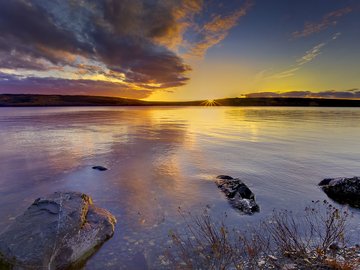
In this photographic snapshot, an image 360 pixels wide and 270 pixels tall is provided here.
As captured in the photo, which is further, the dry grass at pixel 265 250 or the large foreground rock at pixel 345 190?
the large foreground rock at pixel 345 190

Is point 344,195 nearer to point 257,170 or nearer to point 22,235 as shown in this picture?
point 257,170

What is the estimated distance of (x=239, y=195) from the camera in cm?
1053

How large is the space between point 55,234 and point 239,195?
286 inches

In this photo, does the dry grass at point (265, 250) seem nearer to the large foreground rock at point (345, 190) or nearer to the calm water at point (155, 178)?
the calm water at point (155, 178)

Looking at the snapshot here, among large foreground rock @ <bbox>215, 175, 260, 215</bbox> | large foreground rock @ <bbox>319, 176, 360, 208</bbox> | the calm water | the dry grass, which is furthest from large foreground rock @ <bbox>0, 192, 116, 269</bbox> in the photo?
large foreground rock @ <bbox>319, 176, 360, 208</bbox>

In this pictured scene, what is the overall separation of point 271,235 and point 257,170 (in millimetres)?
8034

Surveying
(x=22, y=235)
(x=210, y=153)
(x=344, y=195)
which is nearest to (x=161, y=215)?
(x=22, y=235)

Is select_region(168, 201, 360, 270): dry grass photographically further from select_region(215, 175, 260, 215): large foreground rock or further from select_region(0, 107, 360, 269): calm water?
select_region(215, 175, 260, 215): large foreground rock

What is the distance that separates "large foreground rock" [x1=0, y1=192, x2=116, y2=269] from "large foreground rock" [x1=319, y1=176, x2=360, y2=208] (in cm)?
981

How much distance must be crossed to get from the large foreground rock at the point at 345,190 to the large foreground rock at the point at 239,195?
3876mm

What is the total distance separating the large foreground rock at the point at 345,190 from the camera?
10.4 meters

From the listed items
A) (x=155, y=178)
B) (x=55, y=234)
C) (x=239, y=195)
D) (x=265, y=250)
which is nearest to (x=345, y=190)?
(x=239, y=195)

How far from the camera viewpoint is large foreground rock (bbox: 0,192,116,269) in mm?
6094

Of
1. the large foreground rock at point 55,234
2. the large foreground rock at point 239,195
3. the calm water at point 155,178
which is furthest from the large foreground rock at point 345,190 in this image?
the large foreground rock at point 55,234
